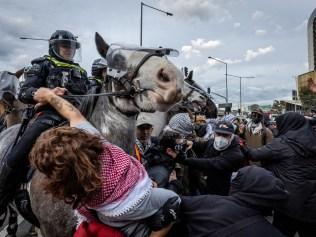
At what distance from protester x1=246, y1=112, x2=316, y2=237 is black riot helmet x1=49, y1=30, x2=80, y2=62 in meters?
2.82

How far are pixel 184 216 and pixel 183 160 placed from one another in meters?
2.09

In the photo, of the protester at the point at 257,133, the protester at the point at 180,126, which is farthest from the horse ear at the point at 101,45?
the protester at the point at 257,133

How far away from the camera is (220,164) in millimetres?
5172

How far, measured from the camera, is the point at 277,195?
Result: 2105 mm

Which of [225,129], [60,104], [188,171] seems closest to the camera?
[60,104]

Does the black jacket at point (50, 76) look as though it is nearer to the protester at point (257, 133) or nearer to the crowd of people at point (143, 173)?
the crowd of people at point (143, 173)

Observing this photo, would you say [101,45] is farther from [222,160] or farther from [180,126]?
[222,160]

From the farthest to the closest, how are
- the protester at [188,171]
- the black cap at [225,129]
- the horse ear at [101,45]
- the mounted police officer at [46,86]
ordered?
the black cap at [225,129] → the protester at [188,171] → the horse ear at [101,45] → the mounted police officer at [46,86]

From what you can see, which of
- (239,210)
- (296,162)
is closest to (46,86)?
(239,210)

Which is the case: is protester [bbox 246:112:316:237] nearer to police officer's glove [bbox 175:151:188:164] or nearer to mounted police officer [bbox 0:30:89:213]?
police officer's glove [bbox 175:151:188:164]

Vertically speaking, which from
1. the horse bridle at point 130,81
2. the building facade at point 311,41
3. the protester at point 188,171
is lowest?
the protester at point 188,171

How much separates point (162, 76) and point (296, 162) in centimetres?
279

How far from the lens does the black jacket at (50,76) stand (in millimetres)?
3525

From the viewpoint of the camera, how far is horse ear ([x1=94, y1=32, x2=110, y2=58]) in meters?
3.42
